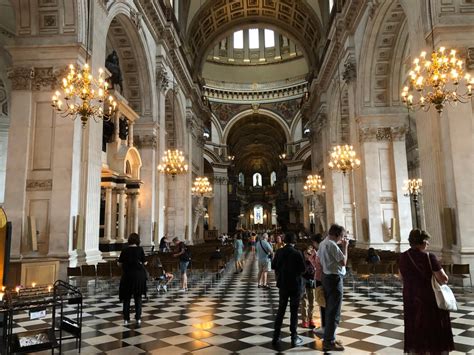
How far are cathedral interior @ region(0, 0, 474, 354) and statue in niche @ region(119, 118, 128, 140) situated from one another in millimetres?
54

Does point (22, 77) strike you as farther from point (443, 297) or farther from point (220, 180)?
point (220, 180)

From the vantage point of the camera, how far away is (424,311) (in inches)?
132

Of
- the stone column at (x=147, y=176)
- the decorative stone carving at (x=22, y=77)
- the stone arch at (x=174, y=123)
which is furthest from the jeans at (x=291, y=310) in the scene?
the stone arch at (x=174, y=123)

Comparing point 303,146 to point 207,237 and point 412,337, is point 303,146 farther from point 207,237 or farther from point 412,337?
point 412,337

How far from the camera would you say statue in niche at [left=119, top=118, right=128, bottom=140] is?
14438 mm

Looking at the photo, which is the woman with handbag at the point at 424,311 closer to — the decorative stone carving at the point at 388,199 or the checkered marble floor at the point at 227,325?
the checkered marble floor at the point at 227,325

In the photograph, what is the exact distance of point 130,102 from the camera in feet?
54.4

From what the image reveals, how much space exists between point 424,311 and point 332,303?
1198 millimetres

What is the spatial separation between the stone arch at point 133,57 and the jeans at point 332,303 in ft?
41.4

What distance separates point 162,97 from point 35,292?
47.2ft

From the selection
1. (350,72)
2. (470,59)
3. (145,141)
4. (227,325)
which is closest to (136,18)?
(145,141)

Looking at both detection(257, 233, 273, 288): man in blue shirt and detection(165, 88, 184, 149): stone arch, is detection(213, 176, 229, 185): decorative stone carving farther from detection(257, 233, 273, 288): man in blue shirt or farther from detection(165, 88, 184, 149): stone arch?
detection(257, 233, 273, 288): man in blue shirt

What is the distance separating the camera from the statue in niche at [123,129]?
47.4ft

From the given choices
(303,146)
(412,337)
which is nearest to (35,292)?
(412,337)
